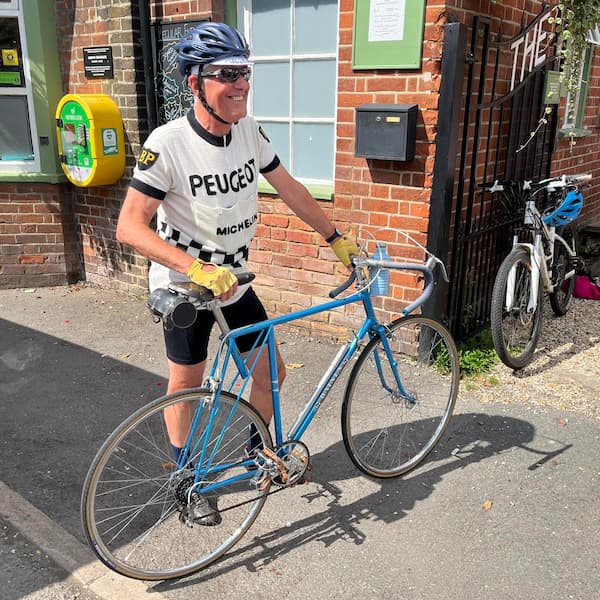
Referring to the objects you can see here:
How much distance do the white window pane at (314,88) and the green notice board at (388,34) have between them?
17.6 inches

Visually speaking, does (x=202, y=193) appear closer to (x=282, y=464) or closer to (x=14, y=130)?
(x=282, y=464)

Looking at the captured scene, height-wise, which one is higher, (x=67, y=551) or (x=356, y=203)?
(x=356, y=203)

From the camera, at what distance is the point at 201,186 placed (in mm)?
2428

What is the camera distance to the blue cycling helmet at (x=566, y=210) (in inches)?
181

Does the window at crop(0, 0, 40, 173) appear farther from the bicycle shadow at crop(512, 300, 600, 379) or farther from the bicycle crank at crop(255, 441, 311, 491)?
the bicycle shadow at crop(512, 300, 600, 379)

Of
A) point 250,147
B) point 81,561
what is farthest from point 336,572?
point 250,147

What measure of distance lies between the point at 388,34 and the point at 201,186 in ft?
6.88

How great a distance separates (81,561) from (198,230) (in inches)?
56.8

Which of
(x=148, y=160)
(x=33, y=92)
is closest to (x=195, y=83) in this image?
(x=148, y=160)

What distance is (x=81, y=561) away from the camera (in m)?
2.61

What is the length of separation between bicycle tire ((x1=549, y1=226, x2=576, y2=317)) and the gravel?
24cm

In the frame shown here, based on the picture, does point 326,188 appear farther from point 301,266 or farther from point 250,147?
point 250,147

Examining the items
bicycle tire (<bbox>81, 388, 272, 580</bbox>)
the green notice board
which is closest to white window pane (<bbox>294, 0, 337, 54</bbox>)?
the green notice board

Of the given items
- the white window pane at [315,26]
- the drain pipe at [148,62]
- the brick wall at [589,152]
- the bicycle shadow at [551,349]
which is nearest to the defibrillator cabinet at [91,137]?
the drain pipe at [148,62]
